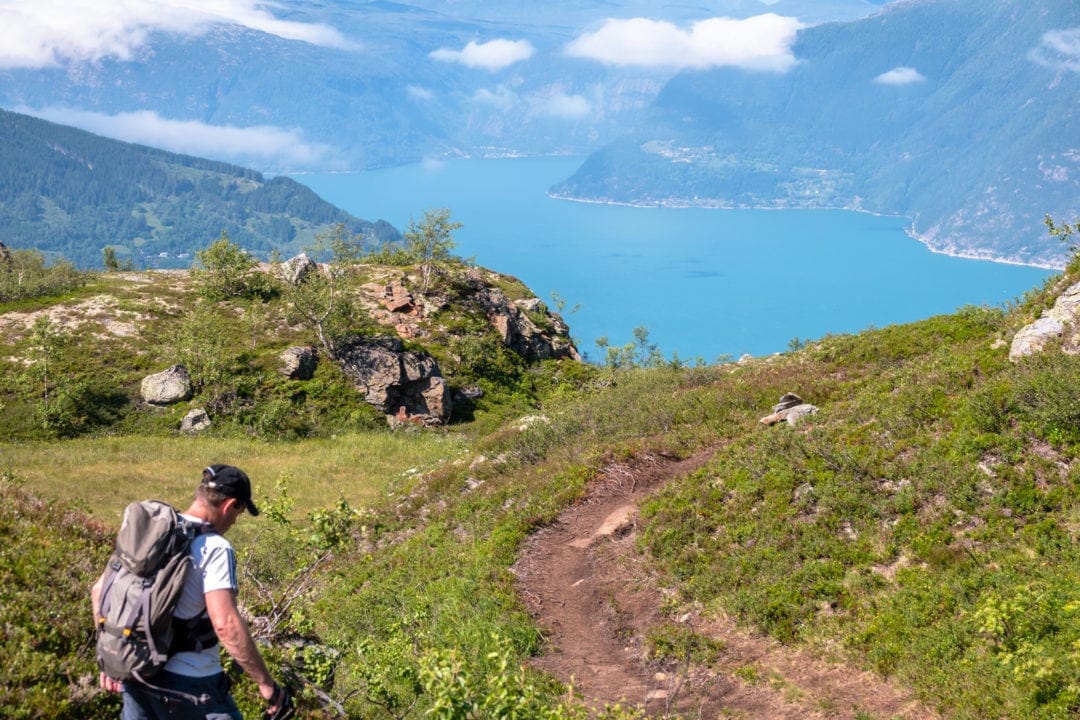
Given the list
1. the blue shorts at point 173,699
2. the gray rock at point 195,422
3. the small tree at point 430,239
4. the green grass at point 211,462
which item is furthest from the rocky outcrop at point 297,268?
the blue shorts at point 173,699

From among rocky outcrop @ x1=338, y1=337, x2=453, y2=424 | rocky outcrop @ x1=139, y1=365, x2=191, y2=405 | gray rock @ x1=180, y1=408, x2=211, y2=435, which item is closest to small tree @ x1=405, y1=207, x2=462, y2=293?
rocky outcrop @ x1=338, y1=337, x2=453, y2=424

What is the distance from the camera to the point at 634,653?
1244 centimetres

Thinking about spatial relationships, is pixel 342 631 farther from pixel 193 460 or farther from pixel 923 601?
pixel 193 460

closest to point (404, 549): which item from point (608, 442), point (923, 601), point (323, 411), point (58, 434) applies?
point (608, 442)

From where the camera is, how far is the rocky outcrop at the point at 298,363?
37.9 meters

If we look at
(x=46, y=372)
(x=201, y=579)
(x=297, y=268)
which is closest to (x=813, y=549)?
(x=201, y=579)

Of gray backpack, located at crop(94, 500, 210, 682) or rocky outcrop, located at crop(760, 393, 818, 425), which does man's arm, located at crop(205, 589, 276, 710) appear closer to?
gray backpack, located at crop(94, 500, 210, 682)

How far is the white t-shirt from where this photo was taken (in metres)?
5.68

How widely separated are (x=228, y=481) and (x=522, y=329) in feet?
142

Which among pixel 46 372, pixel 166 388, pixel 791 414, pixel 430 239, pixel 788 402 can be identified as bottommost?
pixel 46 372

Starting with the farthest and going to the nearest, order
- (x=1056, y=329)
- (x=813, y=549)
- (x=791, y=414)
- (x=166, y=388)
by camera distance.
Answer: (x=166, y=388), (x=791, y=414), (x=1056, y=329), (x=813, y=549)

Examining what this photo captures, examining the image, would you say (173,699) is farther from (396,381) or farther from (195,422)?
(396,381)

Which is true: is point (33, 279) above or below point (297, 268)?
below

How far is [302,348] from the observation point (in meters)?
39.2
